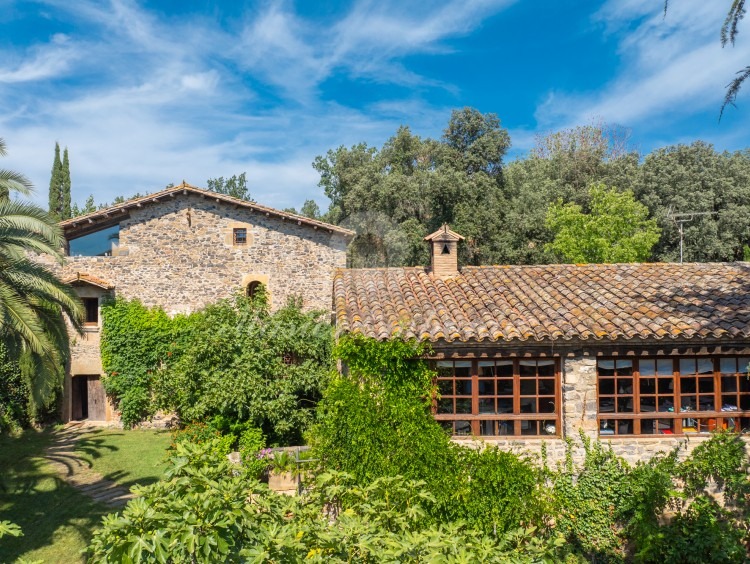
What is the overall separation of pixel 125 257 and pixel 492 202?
2293 centimetres

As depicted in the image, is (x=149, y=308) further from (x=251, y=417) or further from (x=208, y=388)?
(x=251, y=417)

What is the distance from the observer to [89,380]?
63.2 feet

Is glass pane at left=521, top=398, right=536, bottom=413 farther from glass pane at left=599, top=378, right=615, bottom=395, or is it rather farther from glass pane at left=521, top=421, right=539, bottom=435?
glass pane at left=599, top=378, right=615, bottom=395

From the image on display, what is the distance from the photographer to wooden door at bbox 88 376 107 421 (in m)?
19.2

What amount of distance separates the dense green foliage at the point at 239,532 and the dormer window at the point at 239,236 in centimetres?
1499

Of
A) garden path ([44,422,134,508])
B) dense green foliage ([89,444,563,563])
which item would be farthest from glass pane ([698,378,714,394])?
garden path ([44,422,134,508])

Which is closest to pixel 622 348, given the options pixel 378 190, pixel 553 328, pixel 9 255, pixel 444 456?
pixel 553 328

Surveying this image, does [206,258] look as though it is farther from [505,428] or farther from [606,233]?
[606,233]

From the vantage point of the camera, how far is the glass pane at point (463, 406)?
35.4 ft

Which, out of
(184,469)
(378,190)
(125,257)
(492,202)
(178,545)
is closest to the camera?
(178,545)

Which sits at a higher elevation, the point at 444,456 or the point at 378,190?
the point at 378,190

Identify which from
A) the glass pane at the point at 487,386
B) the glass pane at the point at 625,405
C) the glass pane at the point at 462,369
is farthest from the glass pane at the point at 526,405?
the glass pane at the point at 625,405

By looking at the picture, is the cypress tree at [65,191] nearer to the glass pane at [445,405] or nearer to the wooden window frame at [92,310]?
the wooden window frame at [92,310]

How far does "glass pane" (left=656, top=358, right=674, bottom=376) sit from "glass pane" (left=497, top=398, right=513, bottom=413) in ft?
10.2
